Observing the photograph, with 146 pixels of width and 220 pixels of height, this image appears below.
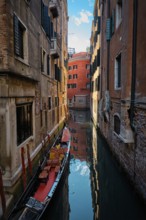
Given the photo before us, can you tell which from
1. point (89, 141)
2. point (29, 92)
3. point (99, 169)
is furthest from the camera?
point (89, 141)

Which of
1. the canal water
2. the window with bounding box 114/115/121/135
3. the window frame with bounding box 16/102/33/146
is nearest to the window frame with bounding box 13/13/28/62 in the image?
the window frame with bounding box 16/102/33/146

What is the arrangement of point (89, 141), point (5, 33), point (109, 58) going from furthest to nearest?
point (89, 141)
point (109, 58)
point (5, 33)

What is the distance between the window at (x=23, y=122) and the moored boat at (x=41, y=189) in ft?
4.23

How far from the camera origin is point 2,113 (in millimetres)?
4422

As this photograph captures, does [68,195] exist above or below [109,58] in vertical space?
below

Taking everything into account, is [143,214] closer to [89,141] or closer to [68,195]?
[68,195]

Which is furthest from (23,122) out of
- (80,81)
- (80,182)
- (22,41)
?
(80,81)

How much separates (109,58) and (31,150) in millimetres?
6607

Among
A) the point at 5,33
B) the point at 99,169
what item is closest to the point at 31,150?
the point at 99,169

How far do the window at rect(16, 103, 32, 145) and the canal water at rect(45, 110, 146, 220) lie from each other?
7.72ft

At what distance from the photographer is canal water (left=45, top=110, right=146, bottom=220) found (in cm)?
497

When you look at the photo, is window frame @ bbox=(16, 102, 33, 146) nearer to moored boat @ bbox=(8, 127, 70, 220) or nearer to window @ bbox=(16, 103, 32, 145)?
window @ bbox=(16, 103, 32, 145)

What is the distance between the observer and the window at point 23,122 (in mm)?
5457

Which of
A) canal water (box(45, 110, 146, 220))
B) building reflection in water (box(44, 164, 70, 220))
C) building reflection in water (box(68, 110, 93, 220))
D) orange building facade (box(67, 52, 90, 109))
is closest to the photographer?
building reflection in water (box(44, 164, 70, 220))
